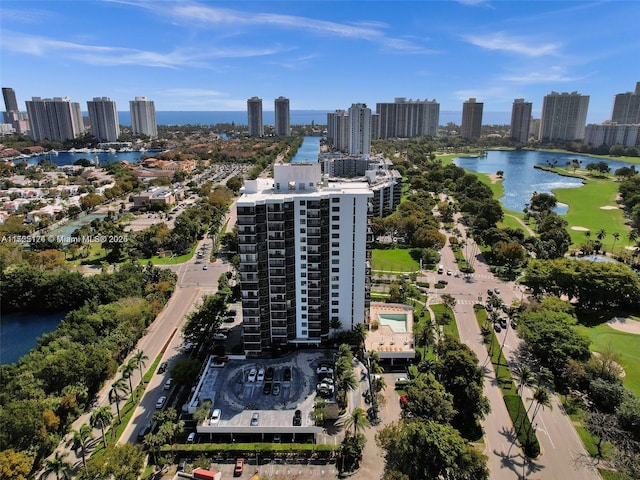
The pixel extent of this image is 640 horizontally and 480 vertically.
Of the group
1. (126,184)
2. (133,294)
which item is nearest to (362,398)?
(133,294)

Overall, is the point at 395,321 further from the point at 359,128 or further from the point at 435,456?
the point at 359,128

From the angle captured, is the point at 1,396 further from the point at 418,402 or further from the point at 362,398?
the point at 418,402

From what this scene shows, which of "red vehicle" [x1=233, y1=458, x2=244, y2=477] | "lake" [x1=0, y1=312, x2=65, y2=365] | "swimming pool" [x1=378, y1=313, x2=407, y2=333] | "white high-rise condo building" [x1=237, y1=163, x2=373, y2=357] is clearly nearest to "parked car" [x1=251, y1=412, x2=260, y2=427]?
"red vehicle" [x1=233, y1=458, x2=244, y2=477]

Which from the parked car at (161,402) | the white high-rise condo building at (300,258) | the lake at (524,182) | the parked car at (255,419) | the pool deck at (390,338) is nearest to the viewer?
the parked car at (255,419)

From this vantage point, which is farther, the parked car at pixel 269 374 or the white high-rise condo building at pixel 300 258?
the white high-rise condo building at pixel 300 258

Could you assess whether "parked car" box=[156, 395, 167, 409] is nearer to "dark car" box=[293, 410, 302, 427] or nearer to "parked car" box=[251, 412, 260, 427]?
"parked car" box=[251, 412, 260, 427]

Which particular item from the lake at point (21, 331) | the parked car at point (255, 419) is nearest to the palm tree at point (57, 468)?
the parked car at point (255, 419)

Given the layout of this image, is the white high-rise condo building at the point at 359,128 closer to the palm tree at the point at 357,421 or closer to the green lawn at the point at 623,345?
the green lawn at the point at 623,345
